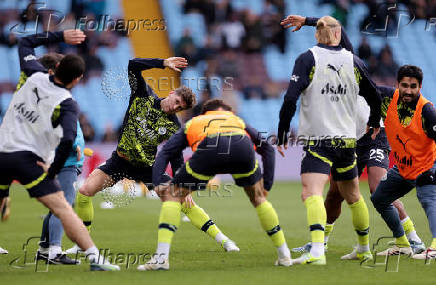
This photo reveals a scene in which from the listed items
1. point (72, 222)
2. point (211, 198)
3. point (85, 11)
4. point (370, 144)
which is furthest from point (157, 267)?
point (85, 11)

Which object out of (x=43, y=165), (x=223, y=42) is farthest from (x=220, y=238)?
(x=223, y=42)

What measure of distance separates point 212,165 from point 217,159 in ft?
0.28

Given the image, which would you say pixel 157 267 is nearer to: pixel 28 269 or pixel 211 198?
pixel 28 269

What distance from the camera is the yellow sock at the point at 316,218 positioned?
7422 mm

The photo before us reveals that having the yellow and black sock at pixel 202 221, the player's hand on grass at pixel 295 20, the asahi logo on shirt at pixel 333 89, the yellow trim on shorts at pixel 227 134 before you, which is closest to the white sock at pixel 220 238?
the yellow and black sock at pixel 202 221

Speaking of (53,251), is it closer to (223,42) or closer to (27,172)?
(27,172)

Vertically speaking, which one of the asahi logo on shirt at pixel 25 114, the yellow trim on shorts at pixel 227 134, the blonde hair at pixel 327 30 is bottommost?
the yellow trim on shorts at pixel 227 134

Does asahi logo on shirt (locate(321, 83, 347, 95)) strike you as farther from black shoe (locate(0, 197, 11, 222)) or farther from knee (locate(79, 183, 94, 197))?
black shoe (locate(0, 197, 11, 222))

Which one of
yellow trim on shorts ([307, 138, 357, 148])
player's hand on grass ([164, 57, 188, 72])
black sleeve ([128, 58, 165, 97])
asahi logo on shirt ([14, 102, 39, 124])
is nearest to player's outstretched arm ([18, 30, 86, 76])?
asahi logo on shirt ([14, 102, 39, 124])

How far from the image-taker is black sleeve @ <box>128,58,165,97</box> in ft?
28.7

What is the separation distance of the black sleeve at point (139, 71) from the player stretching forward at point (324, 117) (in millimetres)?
1807

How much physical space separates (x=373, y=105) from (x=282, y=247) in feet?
6.16

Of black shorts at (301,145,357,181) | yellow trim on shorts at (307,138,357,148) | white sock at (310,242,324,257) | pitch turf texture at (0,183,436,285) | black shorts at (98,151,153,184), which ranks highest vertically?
yellow trim on shorts at (307,138,357,148)

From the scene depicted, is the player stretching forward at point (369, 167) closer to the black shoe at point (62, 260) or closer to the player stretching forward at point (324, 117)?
the player stretching forward at point (324, 117)
